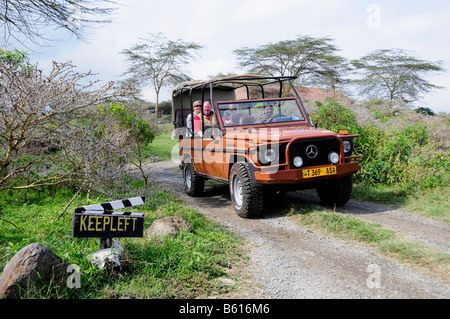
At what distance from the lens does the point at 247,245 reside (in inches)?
166

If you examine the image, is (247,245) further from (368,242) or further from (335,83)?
(335,83)

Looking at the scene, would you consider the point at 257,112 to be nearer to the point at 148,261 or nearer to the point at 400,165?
the point at 400,165

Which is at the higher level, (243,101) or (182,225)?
(243,101)

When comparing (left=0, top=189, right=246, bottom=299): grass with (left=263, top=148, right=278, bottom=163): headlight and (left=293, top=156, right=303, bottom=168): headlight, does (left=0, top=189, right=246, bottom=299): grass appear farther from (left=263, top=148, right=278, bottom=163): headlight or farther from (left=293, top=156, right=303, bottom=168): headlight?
(left=293, top=156, right=303, bottom=168): headlight

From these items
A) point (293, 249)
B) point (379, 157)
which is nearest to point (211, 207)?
point (293, 249)

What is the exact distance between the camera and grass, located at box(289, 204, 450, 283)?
347 centimetres

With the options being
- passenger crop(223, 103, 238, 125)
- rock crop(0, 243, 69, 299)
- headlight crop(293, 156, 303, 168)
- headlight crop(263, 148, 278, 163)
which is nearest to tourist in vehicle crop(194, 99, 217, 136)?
passenger crop(223, 103, 238, 125)

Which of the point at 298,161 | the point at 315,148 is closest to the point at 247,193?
the point at 298,161

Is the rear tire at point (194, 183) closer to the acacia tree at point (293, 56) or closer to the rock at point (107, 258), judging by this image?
the rock at point (107, 258)

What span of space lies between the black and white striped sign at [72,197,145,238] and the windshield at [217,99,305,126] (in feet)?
10.3

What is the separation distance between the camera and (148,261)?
11.3 feet

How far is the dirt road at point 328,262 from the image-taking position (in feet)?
9.91
